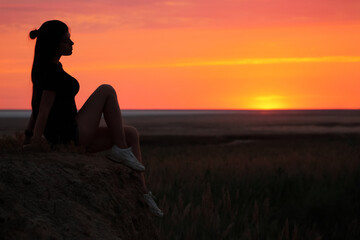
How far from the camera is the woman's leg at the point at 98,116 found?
478cm

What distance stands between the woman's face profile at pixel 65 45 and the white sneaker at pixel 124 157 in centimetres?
108

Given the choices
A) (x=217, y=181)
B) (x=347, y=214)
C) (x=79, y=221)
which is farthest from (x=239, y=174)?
(x=79, y=221)

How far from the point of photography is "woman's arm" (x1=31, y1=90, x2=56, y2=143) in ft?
14.6

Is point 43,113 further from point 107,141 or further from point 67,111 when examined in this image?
point 107,141

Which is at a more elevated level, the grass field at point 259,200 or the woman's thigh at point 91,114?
the woman's thigh at point 91,114

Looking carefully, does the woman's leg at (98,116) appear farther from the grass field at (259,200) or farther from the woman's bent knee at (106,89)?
the grass field at (259,200)

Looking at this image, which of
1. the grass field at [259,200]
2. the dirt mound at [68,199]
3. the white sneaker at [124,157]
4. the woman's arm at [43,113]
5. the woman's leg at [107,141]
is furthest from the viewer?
the grass field at [259,200]

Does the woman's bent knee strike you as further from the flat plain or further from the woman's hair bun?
the flat plain

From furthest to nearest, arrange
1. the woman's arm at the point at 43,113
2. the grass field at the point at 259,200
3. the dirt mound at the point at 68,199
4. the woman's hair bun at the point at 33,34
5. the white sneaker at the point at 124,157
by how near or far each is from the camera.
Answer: the grass field at the point at 259,200
the woman's hair bun at the point at 33,34
the white sneaker at the point at 124,157
the woman's arm at the point at 43,113
the dirt mound at the point at 68,199

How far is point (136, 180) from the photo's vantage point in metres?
4.73

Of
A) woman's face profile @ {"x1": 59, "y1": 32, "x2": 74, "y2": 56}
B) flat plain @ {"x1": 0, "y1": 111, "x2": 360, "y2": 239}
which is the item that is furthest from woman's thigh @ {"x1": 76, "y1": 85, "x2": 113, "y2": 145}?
flat plain @ {"x1": 0, "y1": 111, "x2": 360, "y2": 239}

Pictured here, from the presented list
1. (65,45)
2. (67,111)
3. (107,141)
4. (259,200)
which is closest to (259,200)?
(259,200)

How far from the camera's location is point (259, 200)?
8.59 meters

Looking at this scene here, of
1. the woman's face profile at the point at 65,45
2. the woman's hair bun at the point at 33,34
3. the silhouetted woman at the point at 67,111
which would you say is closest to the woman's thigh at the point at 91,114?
the silhouetted woman at the point at 67,111
